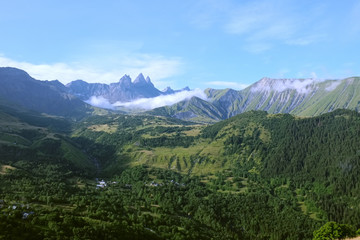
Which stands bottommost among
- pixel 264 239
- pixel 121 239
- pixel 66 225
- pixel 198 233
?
pixel 264 239

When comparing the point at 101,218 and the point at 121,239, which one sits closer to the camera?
the point at 121,239

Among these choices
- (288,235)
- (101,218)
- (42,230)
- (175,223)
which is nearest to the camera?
(42,230)

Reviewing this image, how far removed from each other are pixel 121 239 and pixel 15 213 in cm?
4704

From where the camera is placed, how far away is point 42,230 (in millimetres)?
104562

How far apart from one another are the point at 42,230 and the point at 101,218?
131ft

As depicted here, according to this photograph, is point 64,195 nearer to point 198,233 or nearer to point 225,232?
point 198,233

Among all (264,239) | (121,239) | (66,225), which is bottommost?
(264,239)

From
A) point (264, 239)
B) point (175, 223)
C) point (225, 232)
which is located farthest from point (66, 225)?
point (264, 239)

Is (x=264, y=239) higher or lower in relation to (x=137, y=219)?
lower

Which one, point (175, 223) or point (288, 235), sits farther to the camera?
point (288, 235)

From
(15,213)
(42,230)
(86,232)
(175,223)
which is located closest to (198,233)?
(175,223)

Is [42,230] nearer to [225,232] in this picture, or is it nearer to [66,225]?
[66,225]

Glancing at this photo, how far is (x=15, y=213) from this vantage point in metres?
111

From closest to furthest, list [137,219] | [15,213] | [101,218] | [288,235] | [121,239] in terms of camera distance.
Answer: [15,213], [121,239], [101,218], [137,219], [288,235]
